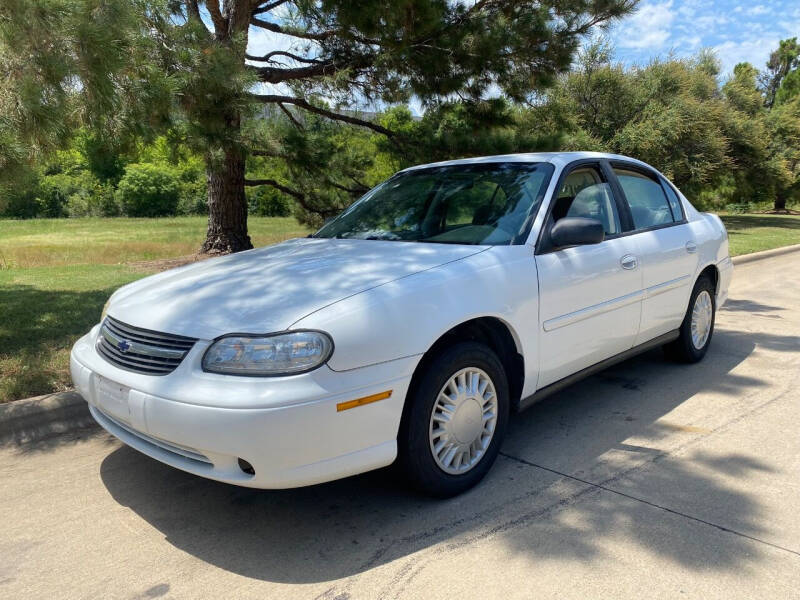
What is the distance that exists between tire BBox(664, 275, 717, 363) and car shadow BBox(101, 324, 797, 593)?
119 cm

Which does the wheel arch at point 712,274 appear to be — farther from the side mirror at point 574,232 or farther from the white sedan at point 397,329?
the side mirror at point 574,232

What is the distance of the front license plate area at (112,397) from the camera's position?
2.85m

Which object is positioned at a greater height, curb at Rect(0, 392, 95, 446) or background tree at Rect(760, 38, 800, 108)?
background tree at Rect(760, 38, 800, 108)

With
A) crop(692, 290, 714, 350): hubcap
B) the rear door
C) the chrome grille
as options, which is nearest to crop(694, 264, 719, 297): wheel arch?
crop(692, 290, 714, 350): hubcap

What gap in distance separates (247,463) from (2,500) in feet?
5.00

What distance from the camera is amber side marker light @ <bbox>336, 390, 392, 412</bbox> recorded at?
261cm

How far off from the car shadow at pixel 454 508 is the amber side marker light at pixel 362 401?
55 cm

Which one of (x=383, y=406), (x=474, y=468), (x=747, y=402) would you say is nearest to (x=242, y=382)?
(x=383, y=406)

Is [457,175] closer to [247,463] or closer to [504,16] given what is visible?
[247,463]

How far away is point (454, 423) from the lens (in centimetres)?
309

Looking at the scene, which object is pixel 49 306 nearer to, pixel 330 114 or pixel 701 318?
pixel 330 114

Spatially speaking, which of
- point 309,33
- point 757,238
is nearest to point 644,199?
point 309,33

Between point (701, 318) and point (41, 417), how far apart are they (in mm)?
4829

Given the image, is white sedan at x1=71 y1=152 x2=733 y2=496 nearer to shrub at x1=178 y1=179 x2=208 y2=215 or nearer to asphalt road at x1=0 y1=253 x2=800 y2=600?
asphalt road at x1=0 y1=253 x2=800 y2=600
